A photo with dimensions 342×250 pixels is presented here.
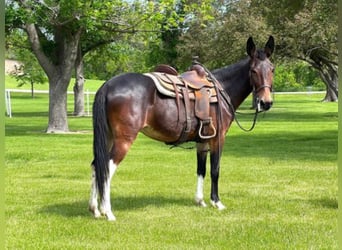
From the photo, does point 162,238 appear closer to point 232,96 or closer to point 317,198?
point 232,96

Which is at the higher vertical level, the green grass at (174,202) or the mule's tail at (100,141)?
the mule's tail at (100,141)

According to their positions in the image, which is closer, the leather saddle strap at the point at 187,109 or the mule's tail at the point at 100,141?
the mule's tail at the point at 100,141

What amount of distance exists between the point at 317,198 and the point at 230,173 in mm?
2723

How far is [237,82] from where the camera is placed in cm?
725

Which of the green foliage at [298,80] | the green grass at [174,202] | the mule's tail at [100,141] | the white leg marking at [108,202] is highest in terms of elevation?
the mule's tail at [100,141]

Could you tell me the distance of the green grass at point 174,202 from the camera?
17.5ft

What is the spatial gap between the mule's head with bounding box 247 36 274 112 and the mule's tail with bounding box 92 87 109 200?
6.36ft

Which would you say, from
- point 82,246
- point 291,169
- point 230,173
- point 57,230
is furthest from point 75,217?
point 291,169

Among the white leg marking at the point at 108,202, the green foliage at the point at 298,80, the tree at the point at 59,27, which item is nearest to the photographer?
the white leg marking at the point at 108,202

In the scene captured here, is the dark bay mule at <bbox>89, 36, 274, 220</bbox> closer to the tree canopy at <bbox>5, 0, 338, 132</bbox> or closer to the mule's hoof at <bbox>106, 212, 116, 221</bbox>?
the mule's hoof at <bbox>106, 212, 116, 221</bbox>

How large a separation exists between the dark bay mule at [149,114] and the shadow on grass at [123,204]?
29 cm

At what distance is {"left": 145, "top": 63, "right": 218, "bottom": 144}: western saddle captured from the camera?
21.5 ft

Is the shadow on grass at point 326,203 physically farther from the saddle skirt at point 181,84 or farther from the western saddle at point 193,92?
the saddle skirt at point 181,84

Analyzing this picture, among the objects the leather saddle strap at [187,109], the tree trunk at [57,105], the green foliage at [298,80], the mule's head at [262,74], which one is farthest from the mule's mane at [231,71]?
the green foliage at [298,80]
